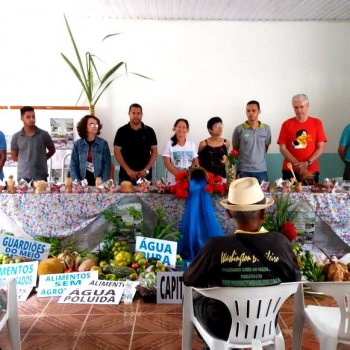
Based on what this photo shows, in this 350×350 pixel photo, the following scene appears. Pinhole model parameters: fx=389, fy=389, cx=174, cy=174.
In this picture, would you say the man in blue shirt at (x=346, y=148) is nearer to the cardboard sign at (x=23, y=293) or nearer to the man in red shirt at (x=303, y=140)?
the man in red shirt at (x=303, y=140)

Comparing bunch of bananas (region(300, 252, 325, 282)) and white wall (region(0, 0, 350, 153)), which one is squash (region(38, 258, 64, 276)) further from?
white wall (region(0, 0, 350, 153))

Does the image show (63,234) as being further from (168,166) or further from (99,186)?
(168,166)

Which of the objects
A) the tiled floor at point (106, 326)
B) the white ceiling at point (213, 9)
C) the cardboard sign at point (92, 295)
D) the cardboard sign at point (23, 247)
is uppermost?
the white ceiling at point (213, 9)

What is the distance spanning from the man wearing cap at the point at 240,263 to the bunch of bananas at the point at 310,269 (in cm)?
152

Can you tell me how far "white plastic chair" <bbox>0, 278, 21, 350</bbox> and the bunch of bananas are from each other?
2127 mm

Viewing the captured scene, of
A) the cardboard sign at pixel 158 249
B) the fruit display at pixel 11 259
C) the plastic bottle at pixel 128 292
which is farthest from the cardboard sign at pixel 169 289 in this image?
the fruit display at pixel 11 259

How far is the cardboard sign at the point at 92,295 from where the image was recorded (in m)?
2.81

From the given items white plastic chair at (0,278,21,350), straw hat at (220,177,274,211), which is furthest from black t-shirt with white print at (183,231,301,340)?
white plastic chair at (0,278,21,350)

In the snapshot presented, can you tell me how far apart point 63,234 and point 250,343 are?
2.31m

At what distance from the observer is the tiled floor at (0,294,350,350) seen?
228 cm

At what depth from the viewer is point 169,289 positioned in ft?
9.20

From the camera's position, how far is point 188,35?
5.42m

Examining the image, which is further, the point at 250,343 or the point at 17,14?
the point at 17,14

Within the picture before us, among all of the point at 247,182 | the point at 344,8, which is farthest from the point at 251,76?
the point at 247,182
